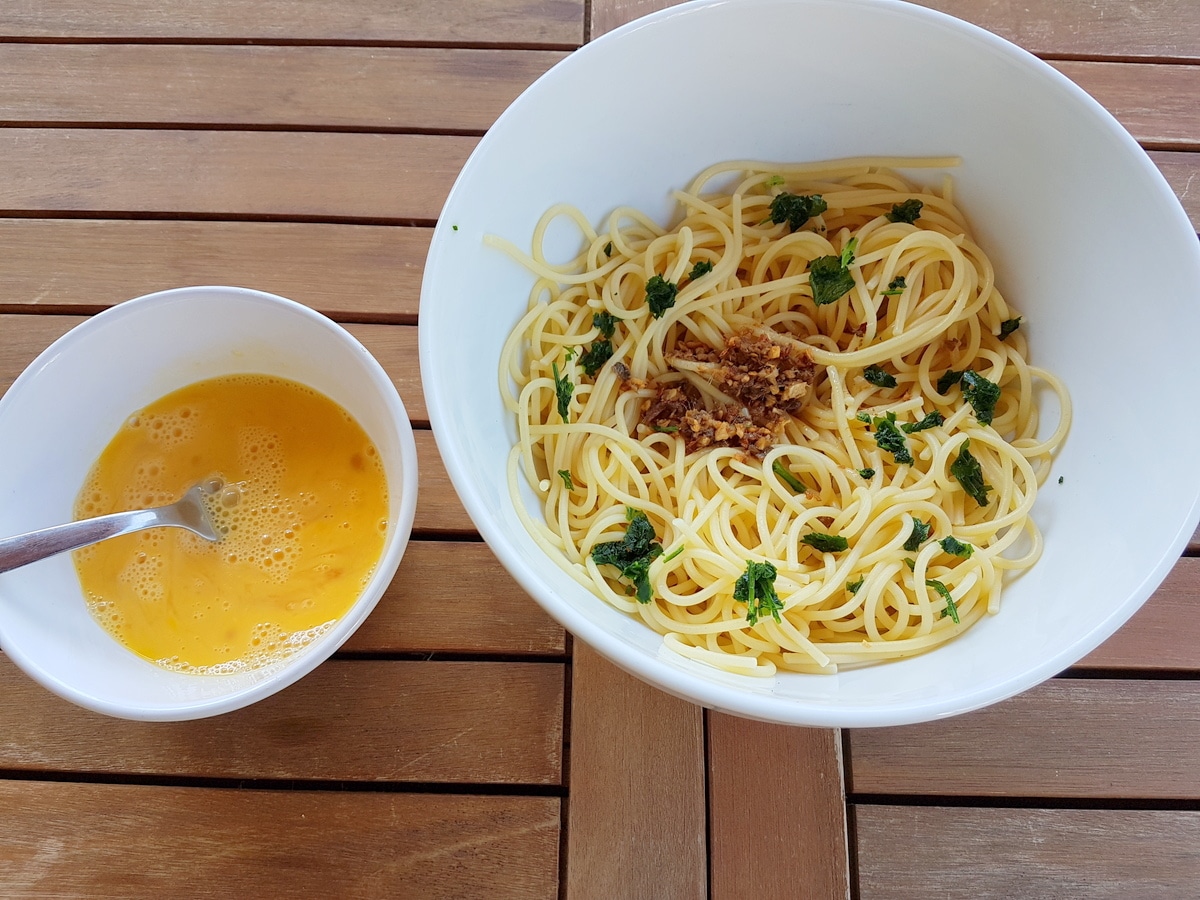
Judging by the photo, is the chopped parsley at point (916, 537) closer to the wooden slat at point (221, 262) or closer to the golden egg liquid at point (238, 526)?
the golden egg liquid at point (238, 526)

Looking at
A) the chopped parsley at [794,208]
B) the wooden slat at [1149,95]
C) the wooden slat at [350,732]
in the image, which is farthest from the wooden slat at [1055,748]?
the wooden slat at [1149,95]

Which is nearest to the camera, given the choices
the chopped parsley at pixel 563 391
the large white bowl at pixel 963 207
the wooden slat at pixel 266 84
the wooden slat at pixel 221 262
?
the large white bowl at pixel 963 207

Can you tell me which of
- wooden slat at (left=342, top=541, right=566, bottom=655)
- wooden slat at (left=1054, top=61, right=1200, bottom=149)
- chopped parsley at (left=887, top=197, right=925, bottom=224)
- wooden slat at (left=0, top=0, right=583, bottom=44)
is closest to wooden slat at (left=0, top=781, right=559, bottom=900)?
wooden slat at (left=342, top=541, right=566, bottom=655)

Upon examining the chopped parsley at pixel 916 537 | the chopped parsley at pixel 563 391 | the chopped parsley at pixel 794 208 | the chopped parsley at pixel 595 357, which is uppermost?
the chopped parsley at pixel 794 208

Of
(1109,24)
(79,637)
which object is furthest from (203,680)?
(1109,24)

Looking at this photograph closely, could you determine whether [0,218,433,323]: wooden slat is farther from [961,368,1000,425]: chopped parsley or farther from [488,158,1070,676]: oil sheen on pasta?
[961,368,1000,425]: chopped parsley

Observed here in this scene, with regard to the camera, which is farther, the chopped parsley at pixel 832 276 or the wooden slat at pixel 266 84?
the wooden slat at pixel 266 84
